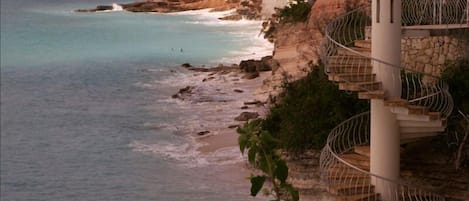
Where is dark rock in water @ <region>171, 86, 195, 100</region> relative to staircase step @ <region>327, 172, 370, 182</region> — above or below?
below

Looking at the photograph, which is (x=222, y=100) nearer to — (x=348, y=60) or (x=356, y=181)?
Result: (x=348, y=60)

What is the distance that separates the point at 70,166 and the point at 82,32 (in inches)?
1808

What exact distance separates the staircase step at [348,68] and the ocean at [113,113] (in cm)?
749

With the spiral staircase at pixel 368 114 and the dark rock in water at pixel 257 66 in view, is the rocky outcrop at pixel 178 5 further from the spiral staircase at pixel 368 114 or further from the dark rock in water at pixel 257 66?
the spiral staircase at pixel 368 114

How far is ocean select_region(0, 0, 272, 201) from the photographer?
24.0m

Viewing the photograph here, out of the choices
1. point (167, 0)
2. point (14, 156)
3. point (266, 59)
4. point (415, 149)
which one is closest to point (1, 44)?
point (167, 0)

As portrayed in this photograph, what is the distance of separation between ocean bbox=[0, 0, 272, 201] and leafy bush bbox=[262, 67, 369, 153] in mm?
2866

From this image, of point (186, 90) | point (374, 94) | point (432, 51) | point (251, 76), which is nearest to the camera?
point (374, 94)

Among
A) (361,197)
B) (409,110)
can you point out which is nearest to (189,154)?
(361,197)

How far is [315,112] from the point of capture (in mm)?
19031

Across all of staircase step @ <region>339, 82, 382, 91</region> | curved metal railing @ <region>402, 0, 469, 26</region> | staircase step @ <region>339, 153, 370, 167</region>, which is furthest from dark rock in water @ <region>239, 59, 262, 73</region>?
staircase step @ <region>339, 82, 382, 91</region>

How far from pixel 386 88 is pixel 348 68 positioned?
0.86m

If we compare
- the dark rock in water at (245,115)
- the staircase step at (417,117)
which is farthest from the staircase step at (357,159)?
the dark rock in water at (245,115)

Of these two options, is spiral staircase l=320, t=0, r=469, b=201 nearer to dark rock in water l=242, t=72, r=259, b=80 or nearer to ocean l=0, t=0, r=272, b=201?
ocean l=0, t=0, r=272, b=201
